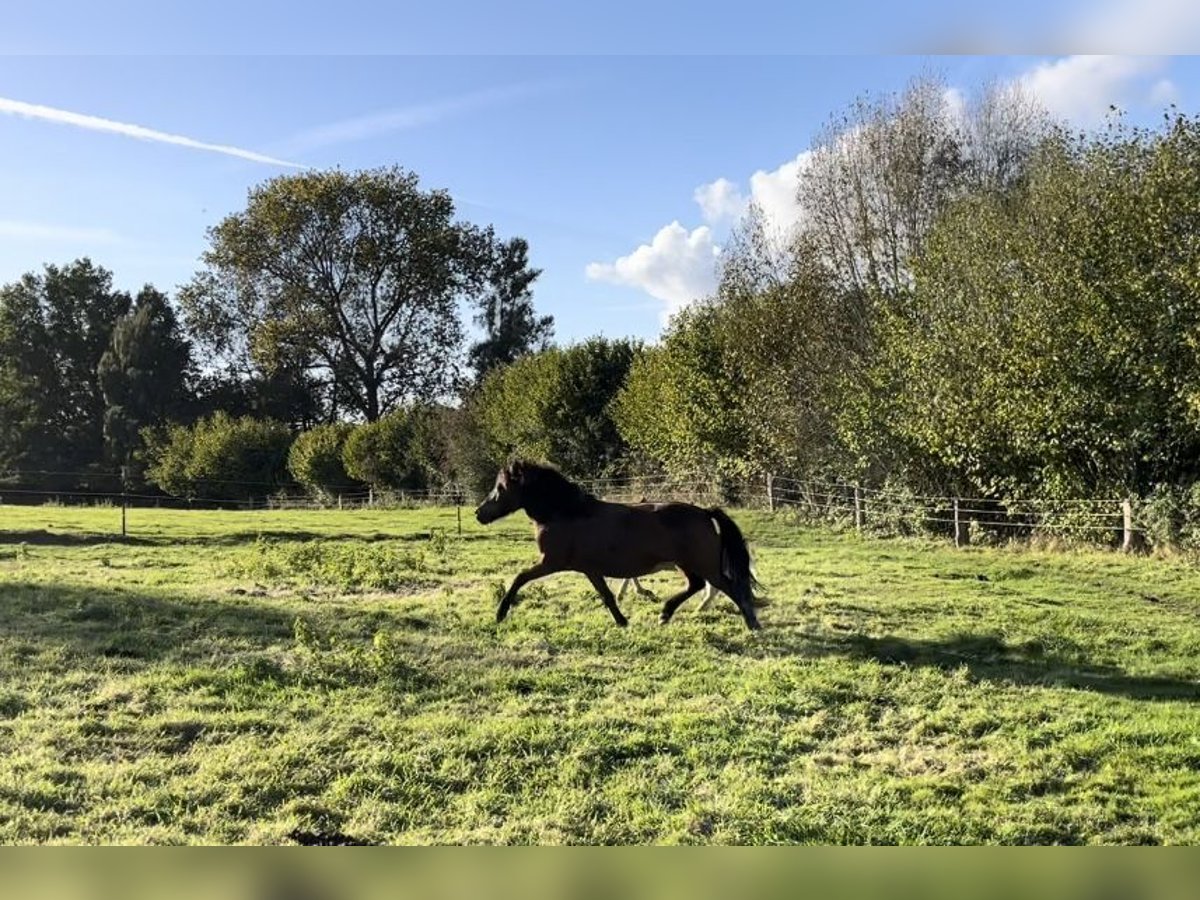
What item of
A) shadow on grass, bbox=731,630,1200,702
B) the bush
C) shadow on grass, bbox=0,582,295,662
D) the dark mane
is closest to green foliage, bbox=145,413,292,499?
shadow on grass, bbox=0,582,295,662

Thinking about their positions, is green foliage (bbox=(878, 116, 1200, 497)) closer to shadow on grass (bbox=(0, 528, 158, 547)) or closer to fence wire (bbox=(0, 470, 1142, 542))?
fence wire (bbox=(0, 470, 1142, 542))

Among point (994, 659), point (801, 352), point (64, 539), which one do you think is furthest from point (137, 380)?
point (994, 659)

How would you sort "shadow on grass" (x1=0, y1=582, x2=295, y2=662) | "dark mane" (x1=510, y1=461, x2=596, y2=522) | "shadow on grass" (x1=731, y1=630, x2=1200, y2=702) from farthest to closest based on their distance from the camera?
1. "dark mane" (x1=510, y1=461, x2=596, y2=522)
2. "shadow on grass" (x1=0, y1=582, x2=295, y2=662)
3. "shadow on grass" (x1=731, y1=630, x2=1200, y2=702)

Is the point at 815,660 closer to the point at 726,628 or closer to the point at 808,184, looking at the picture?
the point at 726,628

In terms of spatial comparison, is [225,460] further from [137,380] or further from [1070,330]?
[1070,330]

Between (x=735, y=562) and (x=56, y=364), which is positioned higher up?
(x=56, y=364)

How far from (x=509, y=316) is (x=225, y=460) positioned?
18.1 metres

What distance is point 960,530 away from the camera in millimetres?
16609

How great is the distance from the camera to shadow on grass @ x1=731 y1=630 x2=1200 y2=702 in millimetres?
5973

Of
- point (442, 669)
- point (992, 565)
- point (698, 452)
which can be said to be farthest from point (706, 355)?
point (442, 669)

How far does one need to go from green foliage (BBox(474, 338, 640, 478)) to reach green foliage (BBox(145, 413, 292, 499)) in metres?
14.3

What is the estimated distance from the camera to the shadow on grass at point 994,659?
19.6 feet

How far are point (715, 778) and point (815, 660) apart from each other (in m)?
2.56

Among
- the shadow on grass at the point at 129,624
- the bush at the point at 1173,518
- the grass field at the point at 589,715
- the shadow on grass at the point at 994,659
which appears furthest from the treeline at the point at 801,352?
the shadow on grass at the point at 129,624
